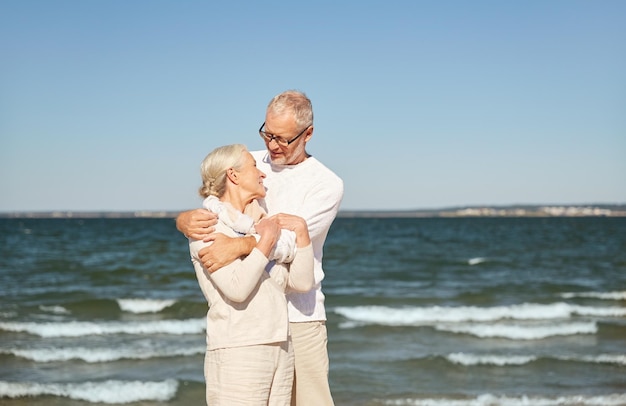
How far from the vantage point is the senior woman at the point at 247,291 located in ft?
9.16

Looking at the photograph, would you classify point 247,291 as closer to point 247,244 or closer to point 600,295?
point 247,244

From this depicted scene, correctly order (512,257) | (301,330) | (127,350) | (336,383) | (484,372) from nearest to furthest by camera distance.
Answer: (301,330) < (336,383) < (484,372) < (127,350) < (512,257)

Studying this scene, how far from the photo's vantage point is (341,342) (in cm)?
1141

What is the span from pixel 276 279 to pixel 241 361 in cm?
35

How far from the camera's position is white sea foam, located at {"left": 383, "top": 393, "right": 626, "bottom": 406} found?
7.82 metres

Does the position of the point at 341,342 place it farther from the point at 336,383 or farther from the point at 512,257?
the point at 512,257

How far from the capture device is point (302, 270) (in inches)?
115

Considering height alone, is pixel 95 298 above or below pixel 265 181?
below

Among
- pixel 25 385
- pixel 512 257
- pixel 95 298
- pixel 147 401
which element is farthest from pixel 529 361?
pixel 512 257

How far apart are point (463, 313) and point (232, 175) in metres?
12.4

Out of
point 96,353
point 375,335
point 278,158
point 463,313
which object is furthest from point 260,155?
point 463,313

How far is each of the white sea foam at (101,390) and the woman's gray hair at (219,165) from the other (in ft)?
18.9

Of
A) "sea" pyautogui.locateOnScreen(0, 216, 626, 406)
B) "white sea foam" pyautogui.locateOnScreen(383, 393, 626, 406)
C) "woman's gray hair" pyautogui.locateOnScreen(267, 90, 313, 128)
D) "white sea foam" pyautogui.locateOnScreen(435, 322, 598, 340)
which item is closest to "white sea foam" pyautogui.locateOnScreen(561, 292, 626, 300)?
"sea" pyautogui.locateOnScreen(0, 216, 626, 406)

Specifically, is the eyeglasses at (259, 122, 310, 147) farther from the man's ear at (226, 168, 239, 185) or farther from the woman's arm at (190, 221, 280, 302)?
the woman's arm at (190, 221, 280, 302)
